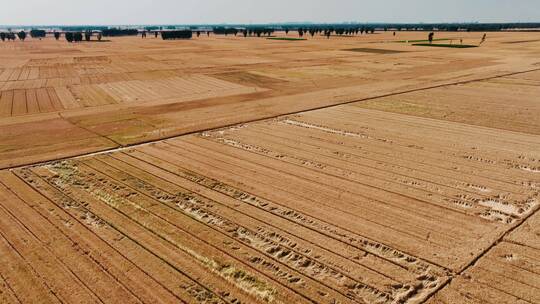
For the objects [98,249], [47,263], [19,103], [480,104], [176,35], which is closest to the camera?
[47,263]

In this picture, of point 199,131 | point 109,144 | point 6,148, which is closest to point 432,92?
point 199,131

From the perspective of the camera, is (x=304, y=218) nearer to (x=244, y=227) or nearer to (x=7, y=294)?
(x=244, y=227)

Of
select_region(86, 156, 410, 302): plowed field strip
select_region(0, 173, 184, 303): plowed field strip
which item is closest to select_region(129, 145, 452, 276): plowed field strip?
select_region(86, 156, 410, 302): plowed field strip

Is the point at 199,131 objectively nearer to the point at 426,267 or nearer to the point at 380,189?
the point at 380,189

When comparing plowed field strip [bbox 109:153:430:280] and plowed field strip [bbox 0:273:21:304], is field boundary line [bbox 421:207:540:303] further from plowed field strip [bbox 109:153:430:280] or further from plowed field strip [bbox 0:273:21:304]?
plowed field strip [bbox 0:273:21:304]

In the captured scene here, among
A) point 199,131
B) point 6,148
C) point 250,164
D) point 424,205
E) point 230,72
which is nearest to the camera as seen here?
point 424,205

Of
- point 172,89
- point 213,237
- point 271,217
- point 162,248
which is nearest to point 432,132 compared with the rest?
point 271,217

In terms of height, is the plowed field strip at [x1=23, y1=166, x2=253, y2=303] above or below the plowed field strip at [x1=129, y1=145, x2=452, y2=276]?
below

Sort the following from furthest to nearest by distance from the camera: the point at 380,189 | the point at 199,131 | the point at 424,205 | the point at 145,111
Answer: the point at 145,111 → the point at 199,131 → the point at 380,189 → the point at 424,205
